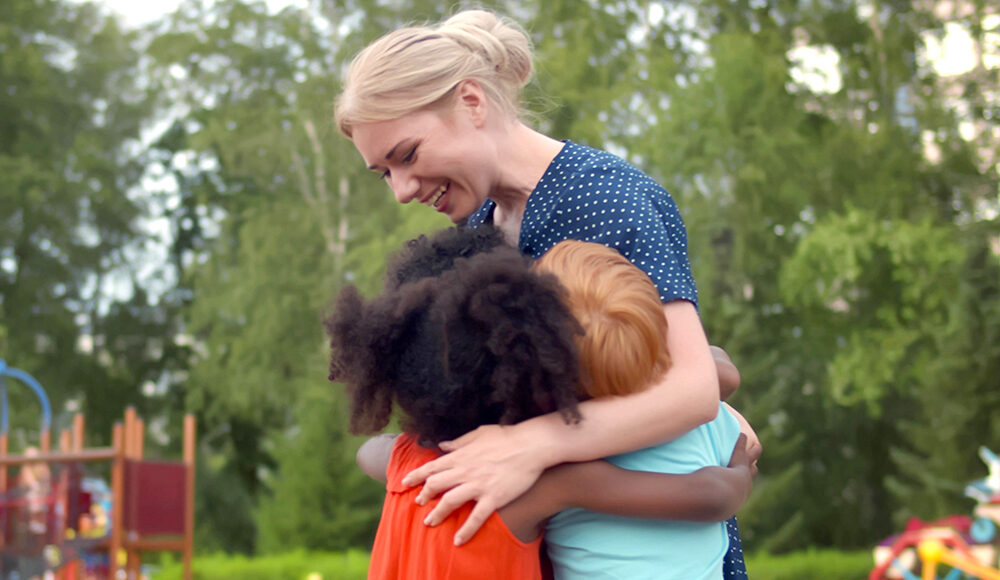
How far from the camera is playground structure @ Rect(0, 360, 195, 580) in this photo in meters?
7.45

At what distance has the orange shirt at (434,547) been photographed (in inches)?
53.9

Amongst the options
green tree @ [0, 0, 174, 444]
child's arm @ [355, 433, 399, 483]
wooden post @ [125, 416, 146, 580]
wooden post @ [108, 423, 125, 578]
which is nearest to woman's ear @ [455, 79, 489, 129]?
child's arm @ [355, 433, 399, 483]

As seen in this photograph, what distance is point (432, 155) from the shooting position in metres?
1.84

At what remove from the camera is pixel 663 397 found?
4.75ft

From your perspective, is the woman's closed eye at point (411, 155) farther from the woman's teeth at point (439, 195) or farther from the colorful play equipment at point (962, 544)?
the colorful play equipment at point (962, 544)

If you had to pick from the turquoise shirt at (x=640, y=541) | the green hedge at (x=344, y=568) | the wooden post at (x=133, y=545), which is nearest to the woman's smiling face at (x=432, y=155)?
the turquoise shirt at (x=640, y=541)

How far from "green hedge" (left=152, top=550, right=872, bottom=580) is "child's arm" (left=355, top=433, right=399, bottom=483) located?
10.9 m

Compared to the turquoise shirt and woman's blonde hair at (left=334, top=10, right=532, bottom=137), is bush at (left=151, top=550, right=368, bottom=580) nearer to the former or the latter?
woman's blonde hair at (left=334, top=10, right=532, bottom=137)

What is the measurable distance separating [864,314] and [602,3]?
7038 mm

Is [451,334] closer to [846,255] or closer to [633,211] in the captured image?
[633,211]

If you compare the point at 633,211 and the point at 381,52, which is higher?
the point at 381,52

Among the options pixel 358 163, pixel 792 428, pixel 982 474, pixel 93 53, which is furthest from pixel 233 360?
pixel 982 474

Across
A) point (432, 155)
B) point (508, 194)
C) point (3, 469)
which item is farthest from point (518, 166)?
point (3, 469)

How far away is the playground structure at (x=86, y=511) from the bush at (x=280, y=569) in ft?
11.1
